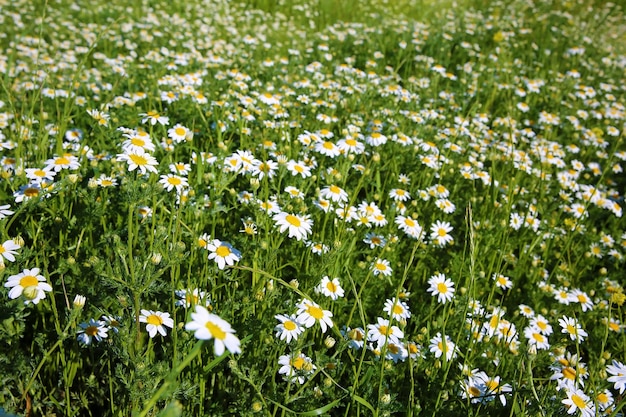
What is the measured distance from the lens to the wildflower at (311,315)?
160cm

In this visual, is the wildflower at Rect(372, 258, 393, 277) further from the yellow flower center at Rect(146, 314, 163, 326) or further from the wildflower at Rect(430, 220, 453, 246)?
the yellow flower center at Rect(146, 314, 163, 326)

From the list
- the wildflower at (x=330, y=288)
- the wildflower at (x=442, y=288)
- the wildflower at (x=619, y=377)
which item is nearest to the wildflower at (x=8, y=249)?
the wildflower at (x=330, y=288)

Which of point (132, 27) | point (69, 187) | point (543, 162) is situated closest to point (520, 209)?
point (543, 162)

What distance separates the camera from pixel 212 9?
679cm

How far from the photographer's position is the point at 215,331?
987mm

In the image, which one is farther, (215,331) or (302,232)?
(302,232)

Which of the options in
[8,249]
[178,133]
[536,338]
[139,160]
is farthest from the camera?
[178,133]

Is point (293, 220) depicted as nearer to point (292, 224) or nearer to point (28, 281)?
point (292, 224)

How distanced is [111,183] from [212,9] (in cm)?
550

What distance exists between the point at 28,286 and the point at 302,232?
1000mm

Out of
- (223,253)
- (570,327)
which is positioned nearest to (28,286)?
(223,253)

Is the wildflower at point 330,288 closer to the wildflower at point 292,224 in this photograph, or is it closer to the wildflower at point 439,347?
the wildflower at point 292,224

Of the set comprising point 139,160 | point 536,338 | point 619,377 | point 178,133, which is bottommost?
point 536,338

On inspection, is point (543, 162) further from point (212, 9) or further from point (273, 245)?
point (212, 9)
